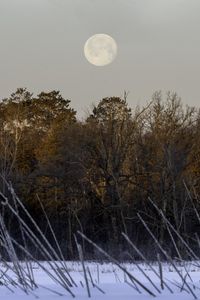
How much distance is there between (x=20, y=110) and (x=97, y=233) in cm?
1327

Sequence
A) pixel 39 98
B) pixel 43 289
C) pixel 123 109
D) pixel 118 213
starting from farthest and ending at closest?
1. pixel 39 98
2. pixel 123 109
3. pixel 118 213
4. pixel 43 289

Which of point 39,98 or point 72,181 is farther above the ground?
point 39,98

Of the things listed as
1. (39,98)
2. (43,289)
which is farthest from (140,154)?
(43,289)

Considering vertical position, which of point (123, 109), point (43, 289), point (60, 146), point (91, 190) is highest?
point (123, 109)

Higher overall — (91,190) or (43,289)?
(91,190)

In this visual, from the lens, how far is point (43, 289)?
4617 millimetres

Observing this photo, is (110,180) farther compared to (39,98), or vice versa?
(39,98)

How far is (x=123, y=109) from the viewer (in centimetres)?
4653

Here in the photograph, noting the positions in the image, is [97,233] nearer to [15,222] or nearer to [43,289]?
[15,222]

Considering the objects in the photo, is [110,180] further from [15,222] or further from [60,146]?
[15,222]

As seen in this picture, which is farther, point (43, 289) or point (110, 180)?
point (110, 180)

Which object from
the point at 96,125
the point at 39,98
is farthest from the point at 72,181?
the point at 39,98

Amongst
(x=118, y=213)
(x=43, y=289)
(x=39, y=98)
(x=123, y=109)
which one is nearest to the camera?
(x=43, y=289)

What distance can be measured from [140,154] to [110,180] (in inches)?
120
